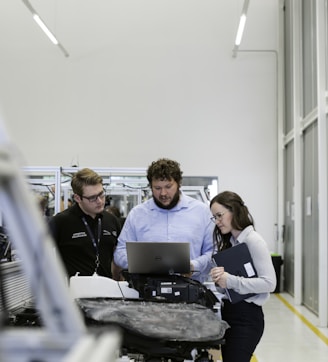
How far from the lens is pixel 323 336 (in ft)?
17.2

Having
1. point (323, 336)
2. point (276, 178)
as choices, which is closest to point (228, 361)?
point (323, 336)

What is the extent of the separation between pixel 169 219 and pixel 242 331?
A: 2.85 ft

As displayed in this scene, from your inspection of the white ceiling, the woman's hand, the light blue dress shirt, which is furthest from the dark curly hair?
the white ceiling

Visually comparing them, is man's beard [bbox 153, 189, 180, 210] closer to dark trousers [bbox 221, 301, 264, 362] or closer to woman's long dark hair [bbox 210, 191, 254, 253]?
woman's long dark hair [bbox 210, 191, 254, 253]

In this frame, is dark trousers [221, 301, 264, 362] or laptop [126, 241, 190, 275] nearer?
dark trousers [221, 301, 264, 362]

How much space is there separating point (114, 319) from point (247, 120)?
7651mm

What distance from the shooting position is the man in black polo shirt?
3.21 m

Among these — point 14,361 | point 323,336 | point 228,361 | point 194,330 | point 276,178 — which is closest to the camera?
point 14,361

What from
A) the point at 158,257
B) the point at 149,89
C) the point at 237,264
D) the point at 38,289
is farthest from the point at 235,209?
the point at 149,89

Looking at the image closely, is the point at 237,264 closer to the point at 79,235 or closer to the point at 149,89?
the point at 79,235

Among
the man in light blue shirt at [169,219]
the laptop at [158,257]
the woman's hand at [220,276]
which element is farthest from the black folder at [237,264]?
the man in light blue shirt at [169,219]

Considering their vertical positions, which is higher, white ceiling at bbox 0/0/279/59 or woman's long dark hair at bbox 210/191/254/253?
white ceiling at bbox 0/0/279/59

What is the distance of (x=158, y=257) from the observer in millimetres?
2486

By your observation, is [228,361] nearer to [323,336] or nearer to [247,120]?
[323,336]
